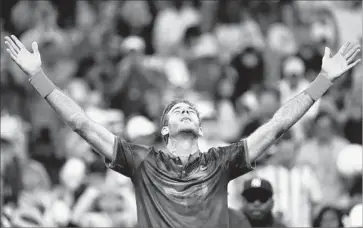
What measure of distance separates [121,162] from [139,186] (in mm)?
213

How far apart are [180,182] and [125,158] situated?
1.40 ft

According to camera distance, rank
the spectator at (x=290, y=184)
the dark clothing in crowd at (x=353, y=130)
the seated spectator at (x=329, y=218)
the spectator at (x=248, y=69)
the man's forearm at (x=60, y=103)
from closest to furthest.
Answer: the man's forearm at (x=60, y=103) < the seated spectator at (x=329, y=218) < the spectator at (x=290, y=184) < the dark clothing in crowd at (x=353, y=130) < the spectator at (x=248, y=69)

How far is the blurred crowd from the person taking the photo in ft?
39.5

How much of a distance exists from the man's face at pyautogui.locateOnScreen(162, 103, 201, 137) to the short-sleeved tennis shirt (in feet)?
0.61

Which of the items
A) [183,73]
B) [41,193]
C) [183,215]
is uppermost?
[183,73]

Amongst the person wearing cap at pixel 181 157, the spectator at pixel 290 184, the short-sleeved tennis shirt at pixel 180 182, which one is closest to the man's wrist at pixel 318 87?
the person wearing cap at pixel 181 157

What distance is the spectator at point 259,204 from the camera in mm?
10047

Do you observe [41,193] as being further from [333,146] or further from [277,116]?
[277,116]

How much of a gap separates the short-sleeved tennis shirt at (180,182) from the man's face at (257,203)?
7.30ft

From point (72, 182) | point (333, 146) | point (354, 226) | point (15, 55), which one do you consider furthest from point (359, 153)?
point (15, 55)

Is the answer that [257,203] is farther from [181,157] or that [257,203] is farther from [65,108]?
[65,108]

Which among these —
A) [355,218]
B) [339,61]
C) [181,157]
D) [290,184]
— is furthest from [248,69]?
[181,157]

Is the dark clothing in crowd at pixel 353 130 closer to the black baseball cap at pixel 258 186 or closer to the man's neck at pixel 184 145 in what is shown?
the black baseball cap at pixel 258 186

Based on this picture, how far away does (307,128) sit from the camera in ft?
45.2
